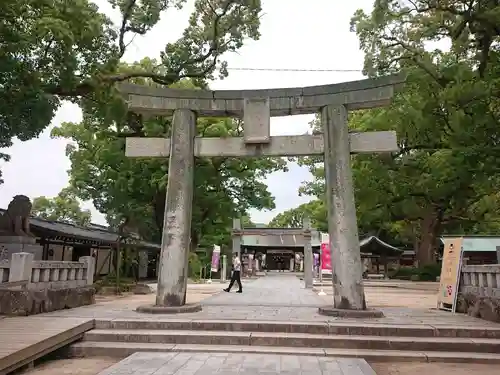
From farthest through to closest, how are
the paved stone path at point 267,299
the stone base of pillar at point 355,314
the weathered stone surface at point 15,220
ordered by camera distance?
the weathered stone surface at point 15,220
the paved stone path at point 267,299
the stone base of pillar at point 355,314

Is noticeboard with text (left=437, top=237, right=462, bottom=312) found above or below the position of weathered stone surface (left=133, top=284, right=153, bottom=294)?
above

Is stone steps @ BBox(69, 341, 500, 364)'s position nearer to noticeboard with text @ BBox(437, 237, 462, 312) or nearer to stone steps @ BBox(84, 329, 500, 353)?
stone steps @ BBox(84, 329, 500, 353)

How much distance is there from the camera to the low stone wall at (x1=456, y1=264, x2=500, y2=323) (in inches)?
351

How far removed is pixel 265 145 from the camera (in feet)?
34.1

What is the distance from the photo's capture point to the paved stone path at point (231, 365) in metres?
5.62

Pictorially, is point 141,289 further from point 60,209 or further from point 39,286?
point 60,209

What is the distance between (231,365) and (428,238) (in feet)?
91.3

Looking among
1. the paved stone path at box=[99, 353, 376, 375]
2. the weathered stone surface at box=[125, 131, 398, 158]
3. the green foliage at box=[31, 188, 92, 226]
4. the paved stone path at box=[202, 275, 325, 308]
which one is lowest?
the paved stone path at box=[99, 353, 376, 375]

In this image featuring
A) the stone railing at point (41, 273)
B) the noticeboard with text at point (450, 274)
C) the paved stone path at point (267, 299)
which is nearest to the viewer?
the stone railing at point (41, 273)

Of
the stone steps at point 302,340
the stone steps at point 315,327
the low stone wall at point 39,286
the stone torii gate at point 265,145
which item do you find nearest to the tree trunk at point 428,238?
the stone torii gate at point 265,145

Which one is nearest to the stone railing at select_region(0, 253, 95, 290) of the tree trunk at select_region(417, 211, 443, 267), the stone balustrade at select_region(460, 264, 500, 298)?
the stone balustrade at select_region(460, 264, 500, 298)

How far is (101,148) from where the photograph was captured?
2291cm

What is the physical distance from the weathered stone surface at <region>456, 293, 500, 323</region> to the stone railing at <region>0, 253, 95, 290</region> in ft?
32.0

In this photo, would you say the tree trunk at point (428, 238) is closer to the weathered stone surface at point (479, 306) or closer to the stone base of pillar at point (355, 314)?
the weathered stone surface at point (479, 306)
